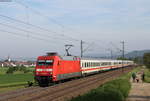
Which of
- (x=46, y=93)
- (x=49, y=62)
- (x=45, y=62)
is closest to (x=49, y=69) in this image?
(x=49, y=62)

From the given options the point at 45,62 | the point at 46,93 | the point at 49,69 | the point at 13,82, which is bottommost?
the point at 13,82

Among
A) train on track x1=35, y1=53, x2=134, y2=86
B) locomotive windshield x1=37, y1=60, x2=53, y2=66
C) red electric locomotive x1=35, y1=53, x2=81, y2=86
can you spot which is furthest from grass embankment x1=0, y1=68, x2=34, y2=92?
locomotive windshield x1=37, y1=60, x2=53, y2=66

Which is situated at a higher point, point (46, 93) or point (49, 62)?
point (49, 62)

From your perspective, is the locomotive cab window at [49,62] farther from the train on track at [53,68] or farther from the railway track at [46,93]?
the railway track at [46,93]

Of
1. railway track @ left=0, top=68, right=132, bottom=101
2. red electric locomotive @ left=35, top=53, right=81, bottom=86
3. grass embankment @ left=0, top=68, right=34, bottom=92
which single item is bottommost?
grass embankment @ left=0, top=68, right=34, bottom=92

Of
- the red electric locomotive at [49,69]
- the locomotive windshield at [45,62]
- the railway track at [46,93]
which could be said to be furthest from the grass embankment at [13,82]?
the railway track at [46,93]

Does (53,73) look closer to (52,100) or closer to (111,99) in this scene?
(52,100)

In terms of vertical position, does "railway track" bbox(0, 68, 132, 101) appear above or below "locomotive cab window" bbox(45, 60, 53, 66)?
below

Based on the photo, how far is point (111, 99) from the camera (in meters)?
13.2

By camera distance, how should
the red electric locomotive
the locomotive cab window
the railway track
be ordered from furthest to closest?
the locomotive cab window, the red electric locomotive, the railway track

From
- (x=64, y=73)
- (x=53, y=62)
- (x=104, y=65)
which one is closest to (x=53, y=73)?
(x=53, y=62)

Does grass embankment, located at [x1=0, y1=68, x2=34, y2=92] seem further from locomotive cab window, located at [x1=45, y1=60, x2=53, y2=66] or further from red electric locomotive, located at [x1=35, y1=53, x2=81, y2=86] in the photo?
locomotive cab window, located at [x1=45, y1=60, x2=53, y2=66]

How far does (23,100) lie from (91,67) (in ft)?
92.5

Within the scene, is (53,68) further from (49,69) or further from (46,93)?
(46,93)
